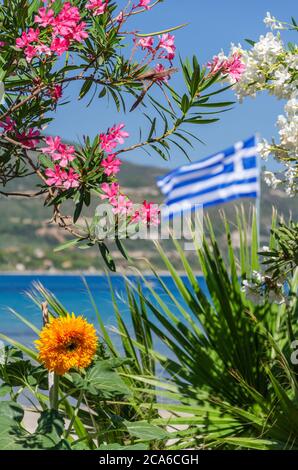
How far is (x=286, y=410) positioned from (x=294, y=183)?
1194mm

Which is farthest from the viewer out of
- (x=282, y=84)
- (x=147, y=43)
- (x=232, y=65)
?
(x=282, y=84)

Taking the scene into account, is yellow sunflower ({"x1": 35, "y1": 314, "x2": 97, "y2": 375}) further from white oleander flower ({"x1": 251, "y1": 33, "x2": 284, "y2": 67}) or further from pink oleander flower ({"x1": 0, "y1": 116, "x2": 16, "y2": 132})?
white oleander flower ({"x1": 251, "y1": 33, "x2": 284, "y2": 67})

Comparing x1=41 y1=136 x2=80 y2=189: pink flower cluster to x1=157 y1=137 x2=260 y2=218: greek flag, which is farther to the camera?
x1=157 y1=137 x2=260 y2=218: greek flag

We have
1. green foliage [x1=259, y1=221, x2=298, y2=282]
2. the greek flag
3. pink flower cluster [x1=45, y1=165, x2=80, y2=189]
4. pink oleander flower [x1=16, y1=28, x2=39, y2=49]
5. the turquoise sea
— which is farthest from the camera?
the greek flag

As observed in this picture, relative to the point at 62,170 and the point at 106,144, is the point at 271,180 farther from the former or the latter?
the point at 62,170

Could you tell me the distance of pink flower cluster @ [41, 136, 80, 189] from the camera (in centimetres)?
267

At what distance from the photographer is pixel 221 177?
1286 cm

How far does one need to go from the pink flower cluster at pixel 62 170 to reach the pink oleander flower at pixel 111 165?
0.10 meters

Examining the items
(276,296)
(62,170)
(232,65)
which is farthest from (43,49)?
(276,296)

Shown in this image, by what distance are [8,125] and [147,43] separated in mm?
636

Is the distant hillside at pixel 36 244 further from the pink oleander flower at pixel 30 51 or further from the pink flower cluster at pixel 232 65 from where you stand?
the pink oleander flower at pixel 30 51

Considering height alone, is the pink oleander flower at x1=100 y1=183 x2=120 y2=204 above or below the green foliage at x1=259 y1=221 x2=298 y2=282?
above

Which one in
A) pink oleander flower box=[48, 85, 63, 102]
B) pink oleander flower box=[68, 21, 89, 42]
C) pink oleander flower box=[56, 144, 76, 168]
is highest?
pink oleander flower box=[68, 21, 89, 42]

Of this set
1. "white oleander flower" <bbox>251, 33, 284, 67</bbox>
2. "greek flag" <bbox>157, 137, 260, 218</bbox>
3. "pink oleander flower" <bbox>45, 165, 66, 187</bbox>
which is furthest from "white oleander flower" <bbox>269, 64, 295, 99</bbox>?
"greek flag" <bbox>157, 137, 260, 218</bbox>
